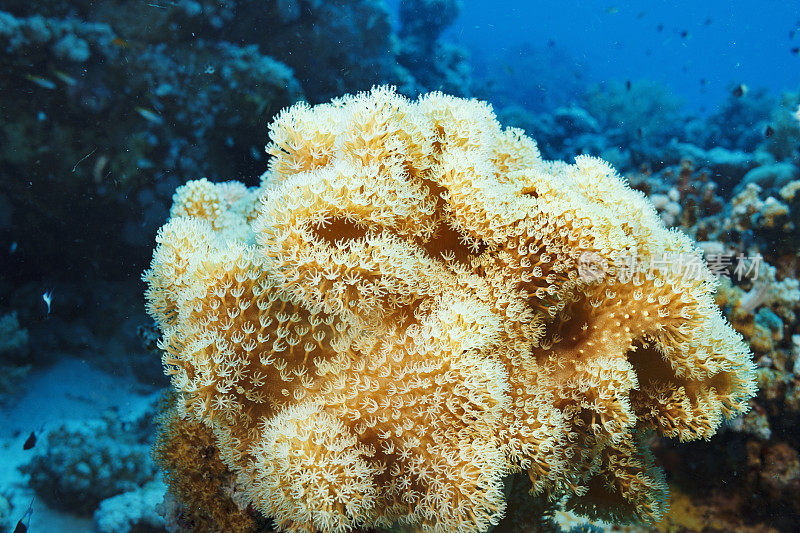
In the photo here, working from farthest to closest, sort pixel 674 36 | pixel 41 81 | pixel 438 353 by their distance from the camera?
pixel 674 36, pixel 41 81, pixel 438 353

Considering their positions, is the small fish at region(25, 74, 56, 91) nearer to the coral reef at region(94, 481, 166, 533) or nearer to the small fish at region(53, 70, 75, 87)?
the small fish at region(53, 70, 75, 87)

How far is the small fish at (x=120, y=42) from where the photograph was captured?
24.1 ft

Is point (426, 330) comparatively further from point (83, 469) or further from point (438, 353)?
point (83, 469)

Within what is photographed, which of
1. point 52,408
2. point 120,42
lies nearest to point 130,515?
point 52,408

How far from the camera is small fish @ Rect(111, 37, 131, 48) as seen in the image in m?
7.36

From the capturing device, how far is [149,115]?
304 inches

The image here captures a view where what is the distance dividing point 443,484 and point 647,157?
13356mm

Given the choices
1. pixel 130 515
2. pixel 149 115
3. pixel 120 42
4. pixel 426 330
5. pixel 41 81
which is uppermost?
pixel 120 42

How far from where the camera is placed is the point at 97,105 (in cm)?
753

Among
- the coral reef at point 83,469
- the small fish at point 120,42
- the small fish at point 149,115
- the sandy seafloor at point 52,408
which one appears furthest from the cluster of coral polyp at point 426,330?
the small fish at point 120,42

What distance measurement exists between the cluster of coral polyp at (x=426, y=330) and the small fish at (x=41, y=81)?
718 centimetres

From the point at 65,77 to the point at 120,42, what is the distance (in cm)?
108

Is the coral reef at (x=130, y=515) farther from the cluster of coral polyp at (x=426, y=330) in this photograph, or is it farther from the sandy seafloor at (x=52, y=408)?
the cluster of coral polyp at (x=426, y=330)

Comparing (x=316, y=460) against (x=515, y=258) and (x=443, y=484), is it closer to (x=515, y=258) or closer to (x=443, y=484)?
(x=443, y=484)
